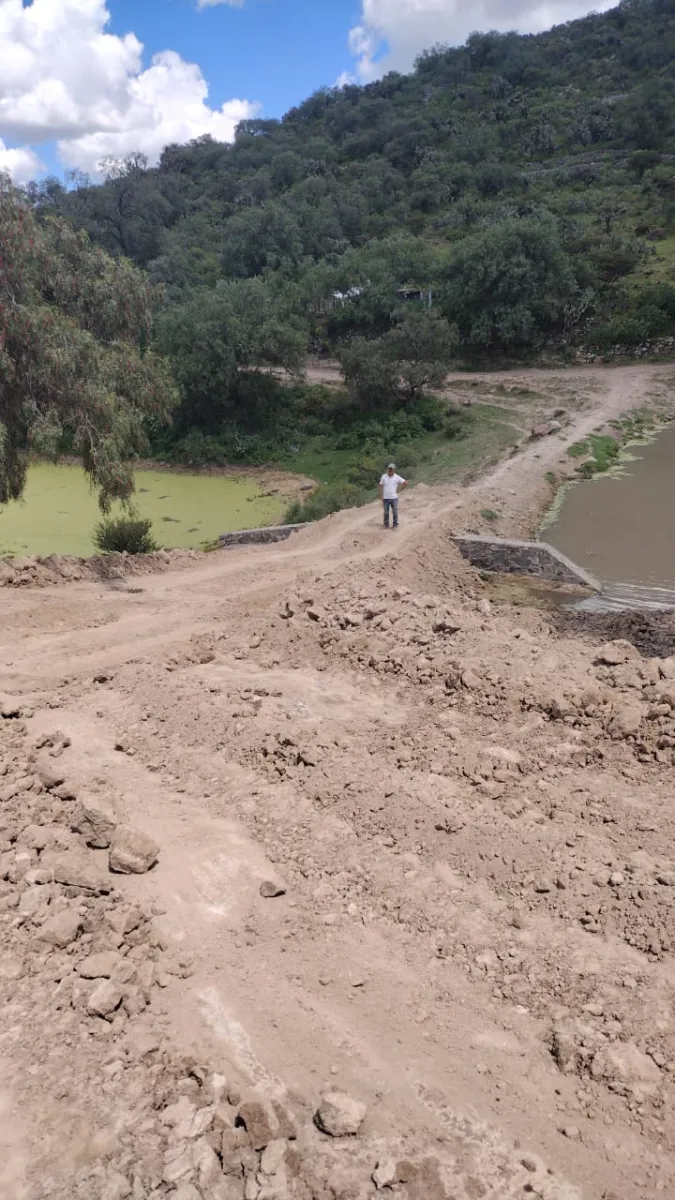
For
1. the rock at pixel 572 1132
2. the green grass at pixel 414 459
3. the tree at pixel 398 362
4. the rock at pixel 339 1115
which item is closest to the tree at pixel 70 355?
the green grass at pixel 414 459

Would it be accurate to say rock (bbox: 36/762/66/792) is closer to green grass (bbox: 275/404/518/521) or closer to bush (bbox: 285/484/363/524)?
bush (bbox: 285/484/363/524)

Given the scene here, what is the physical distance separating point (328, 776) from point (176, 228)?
60.7 meters

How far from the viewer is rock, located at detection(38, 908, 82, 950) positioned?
447 centimetres

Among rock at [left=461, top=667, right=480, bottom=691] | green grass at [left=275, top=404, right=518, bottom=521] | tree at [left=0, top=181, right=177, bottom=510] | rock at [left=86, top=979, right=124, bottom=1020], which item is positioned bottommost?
rock at [left=86, top=979, right=124, bottom=1020]

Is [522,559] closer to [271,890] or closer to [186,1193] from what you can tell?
[271,890]

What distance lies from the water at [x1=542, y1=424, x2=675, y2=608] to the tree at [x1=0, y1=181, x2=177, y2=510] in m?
7.65

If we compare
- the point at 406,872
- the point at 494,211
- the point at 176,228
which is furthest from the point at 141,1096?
the point at 176,228

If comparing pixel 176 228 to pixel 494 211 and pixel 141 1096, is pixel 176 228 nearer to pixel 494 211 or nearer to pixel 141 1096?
pixel 494 211

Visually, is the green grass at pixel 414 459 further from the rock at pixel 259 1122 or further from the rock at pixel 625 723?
the rock at pixel 259 1122

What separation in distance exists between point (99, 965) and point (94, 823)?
1.29 m

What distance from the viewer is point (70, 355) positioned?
36.6 ft

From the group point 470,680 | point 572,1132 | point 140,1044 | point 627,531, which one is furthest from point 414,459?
point 572,1132

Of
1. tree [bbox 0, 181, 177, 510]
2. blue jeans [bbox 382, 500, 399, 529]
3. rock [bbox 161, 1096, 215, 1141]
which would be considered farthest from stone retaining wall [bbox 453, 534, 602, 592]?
rock [bbox 161, 1096, 215, 1141]

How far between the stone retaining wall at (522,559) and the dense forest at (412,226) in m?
7.78
